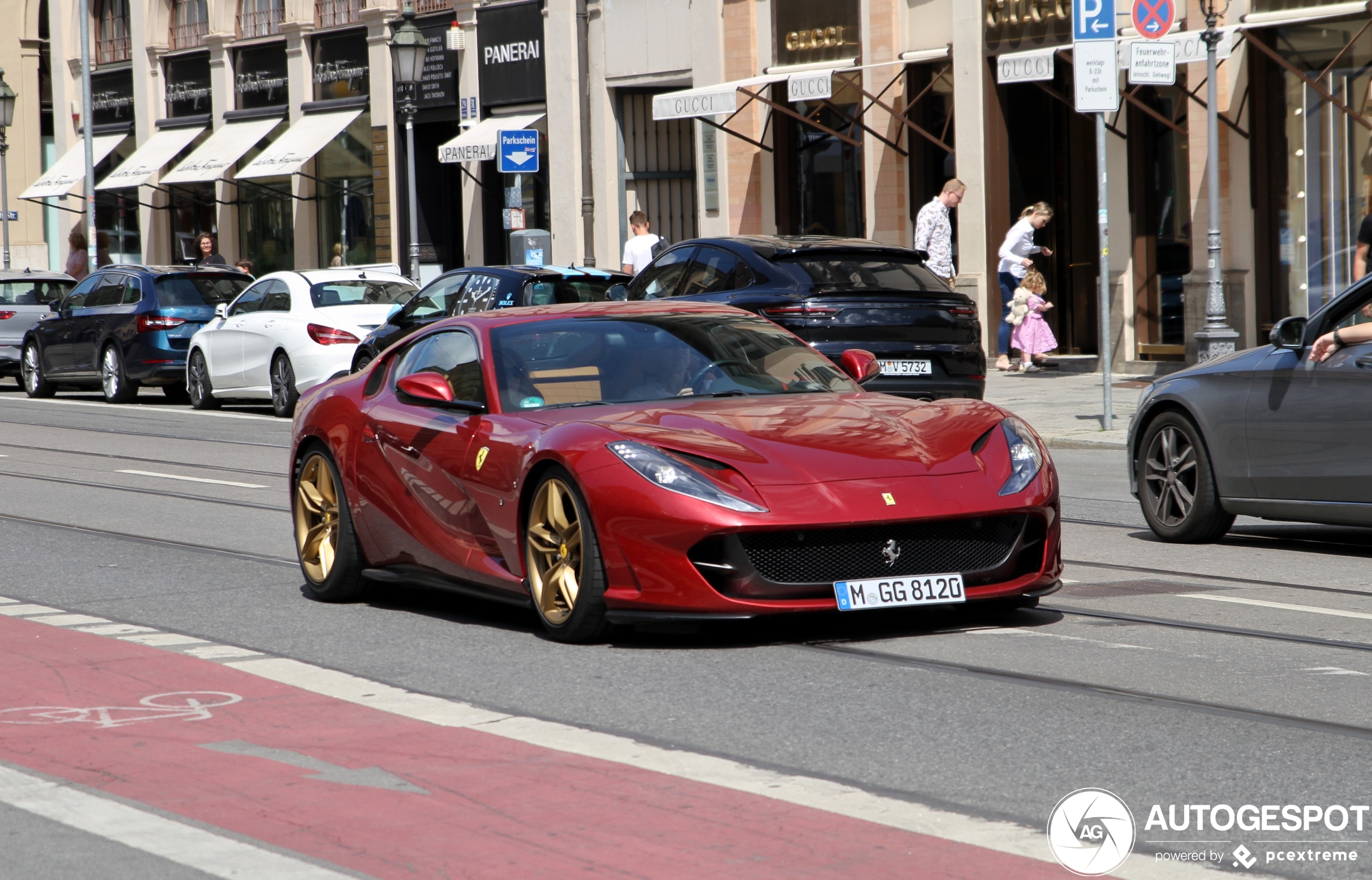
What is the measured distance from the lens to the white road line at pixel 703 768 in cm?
457

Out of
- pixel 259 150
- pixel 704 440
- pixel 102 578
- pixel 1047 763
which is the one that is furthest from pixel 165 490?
pixel 259 150

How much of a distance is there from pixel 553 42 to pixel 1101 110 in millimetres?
16899

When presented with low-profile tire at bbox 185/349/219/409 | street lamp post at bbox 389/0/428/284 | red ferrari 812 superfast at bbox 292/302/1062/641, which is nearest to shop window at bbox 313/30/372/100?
street lamp post at bbox 389/0/428/284

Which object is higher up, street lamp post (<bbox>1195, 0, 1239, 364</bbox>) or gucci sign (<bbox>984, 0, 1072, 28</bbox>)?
gucci sign (<bbox>984, 0, 1072, 28</bbox>)

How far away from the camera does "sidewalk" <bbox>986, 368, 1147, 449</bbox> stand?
1594 cm

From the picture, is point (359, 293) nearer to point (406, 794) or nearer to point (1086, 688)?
point (1086, 688)

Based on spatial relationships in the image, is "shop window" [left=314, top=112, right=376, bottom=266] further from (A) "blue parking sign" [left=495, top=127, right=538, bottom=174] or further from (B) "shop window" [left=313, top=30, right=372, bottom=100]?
(A) "blue parking sign" [left=495, top=127, right=538, bottom=174]

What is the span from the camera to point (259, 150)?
39.0 metres

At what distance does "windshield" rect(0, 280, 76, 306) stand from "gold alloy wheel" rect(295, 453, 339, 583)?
2106 centimetres

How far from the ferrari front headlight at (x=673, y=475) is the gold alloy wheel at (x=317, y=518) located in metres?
2.20

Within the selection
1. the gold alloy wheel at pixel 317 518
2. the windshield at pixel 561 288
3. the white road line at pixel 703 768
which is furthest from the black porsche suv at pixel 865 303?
the white road line at pixel 703 768

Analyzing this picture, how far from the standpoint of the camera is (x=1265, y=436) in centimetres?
955

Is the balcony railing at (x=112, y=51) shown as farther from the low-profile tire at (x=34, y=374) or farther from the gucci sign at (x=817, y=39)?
the gucci sign at (x=817, y=39)

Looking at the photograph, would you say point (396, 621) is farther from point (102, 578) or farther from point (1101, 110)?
point (1101, 110)
